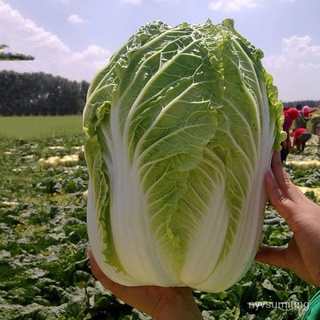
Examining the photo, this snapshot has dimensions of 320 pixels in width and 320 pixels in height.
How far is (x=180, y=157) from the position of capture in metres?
2.19

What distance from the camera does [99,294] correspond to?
5.32m

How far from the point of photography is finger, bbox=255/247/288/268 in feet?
8.82

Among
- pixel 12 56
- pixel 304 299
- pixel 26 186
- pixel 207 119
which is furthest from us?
pixel 26 186

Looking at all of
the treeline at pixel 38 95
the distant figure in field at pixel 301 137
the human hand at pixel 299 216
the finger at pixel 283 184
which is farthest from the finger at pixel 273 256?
the treeline at pixel 38 95

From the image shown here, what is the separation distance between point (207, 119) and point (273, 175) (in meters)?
0.57

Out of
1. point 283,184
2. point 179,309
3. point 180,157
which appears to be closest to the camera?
point 180,157

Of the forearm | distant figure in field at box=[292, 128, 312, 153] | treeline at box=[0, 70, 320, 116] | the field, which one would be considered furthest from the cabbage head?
treeline at box=[0, 70, 320, 116]

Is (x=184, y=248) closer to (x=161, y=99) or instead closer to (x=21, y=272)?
(x=161, y=99)

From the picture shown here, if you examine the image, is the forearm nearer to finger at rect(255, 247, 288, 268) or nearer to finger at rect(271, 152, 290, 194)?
finger at rect(255, 247, 288, 268)

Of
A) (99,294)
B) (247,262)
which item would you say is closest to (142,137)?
(247,262)

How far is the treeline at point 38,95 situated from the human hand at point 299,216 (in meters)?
72.2

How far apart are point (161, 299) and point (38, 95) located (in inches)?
3202

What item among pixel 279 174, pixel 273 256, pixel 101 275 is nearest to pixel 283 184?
Result: pixel 279 174

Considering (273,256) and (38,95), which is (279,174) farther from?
(38,95)
